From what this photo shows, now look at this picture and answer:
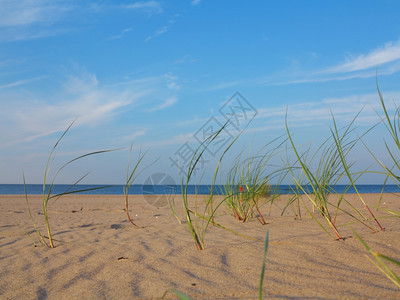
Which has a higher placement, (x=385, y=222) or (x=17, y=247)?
(x=385, y=222)

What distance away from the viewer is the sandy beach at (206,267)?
1505 millimetres

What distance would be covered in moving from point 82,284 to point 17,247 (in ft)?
4.13

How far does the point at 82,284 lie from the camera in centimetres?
175

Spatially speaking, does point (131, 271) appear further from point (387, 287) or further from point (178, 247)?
point (387, 287)

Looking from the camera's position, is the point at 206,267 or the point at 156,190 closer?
the point at 206,267

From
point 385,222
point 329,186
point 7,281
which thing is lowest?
point 7,281

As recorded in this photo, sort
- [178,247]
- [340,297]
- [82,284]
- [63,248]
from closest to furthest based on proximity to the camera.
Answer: [340,297] < [82,284] < [178,247] < [63,248]

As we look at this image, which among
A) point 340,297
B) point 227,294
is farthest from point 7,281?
point 340,297

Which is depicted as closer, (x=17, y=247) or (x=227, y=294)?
(x=227, y=294)

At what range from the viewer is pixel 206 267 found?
74.1 inches

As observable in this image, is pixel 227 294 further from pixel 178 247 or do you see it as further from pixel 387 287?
pixel 178 247

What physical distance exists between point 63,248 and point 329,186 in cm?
205

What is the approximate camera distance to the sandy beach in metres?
1.50

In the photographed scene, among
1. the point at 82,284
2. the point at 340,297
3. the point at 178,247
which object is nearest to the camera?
the point at 340,297
